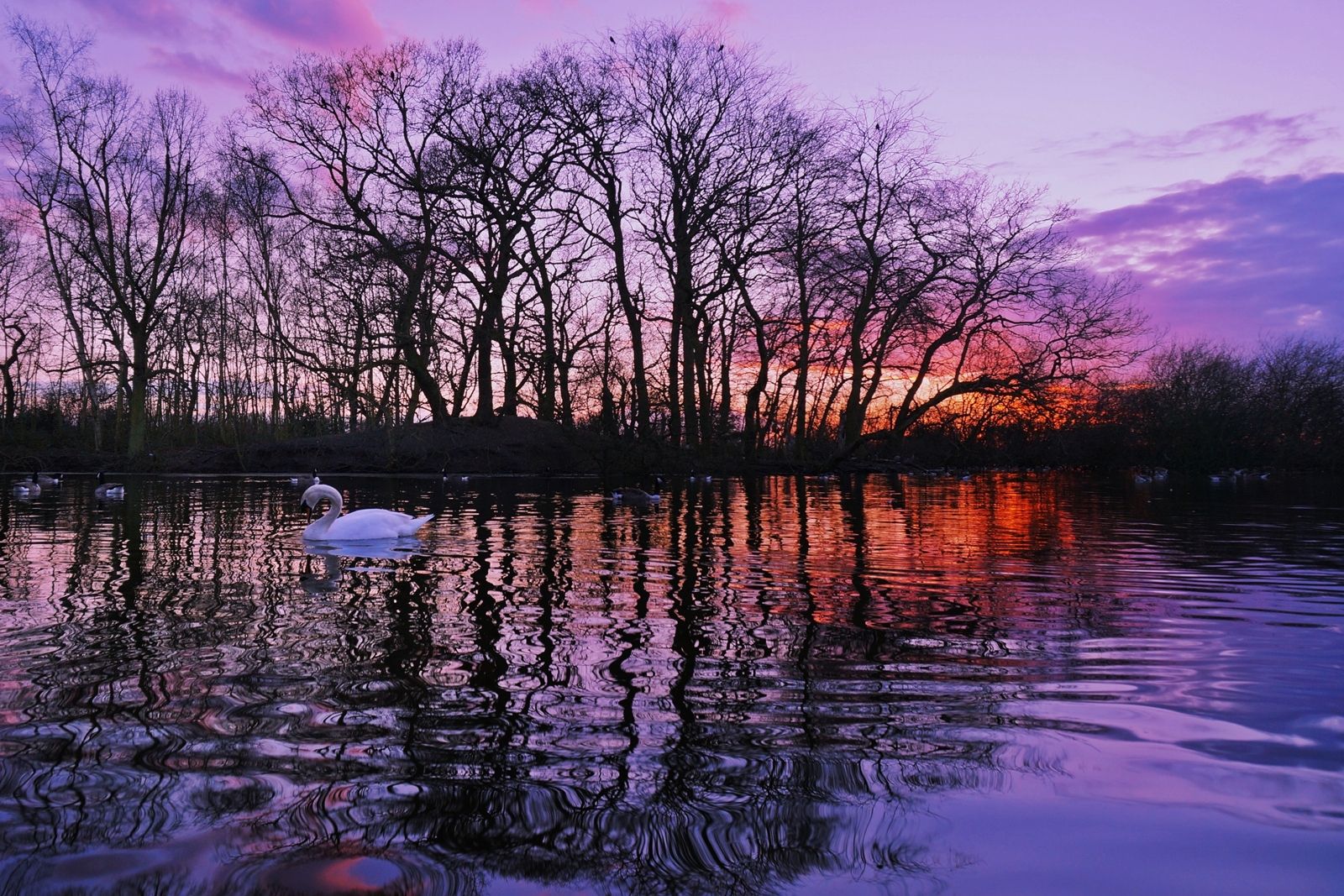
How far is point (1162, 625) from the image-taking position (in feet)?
21.6

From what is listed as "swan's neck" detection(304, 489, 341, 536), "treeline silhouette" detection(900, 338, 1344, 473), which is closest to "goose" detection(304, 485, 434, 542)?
"swan's neck" detection(304, 489, 341, 536)

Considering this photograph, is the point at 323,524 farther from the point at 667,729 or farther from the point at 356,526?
the point at 667,729

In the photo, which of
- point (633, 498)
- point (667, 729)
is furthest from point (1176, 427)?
point (667, 729)

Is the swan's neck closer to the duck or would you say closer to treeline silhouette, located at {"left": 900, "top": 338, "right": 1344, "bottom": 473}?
the duck

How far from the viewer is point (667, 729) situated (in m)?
4.11

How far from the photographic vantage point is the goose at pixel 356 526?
36.8 ft

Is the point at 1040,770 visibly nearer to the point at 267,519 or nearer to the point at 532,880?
the point at 532,880

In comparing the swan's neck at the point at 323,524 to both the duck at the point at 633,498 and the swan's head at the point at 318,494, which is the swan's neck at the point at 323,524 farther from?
the duck at the point at 633,498

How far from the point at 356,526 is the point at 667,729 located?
826 cm

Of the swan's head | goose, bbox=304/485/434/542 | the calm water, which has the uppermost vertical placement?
the swan's head

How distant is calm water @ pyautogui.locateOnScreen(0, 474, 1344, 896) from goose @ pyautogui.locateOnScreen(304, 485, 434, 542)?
173 centimetres

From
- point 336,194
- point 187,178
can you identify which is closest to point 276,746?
point 336,194

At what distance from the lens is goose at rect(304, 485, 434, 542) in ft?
36.8

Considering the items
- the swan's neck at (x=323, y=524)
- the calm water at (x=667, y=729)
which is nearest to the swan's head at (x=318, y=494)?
the swan's neck at (x=323, y=524)
